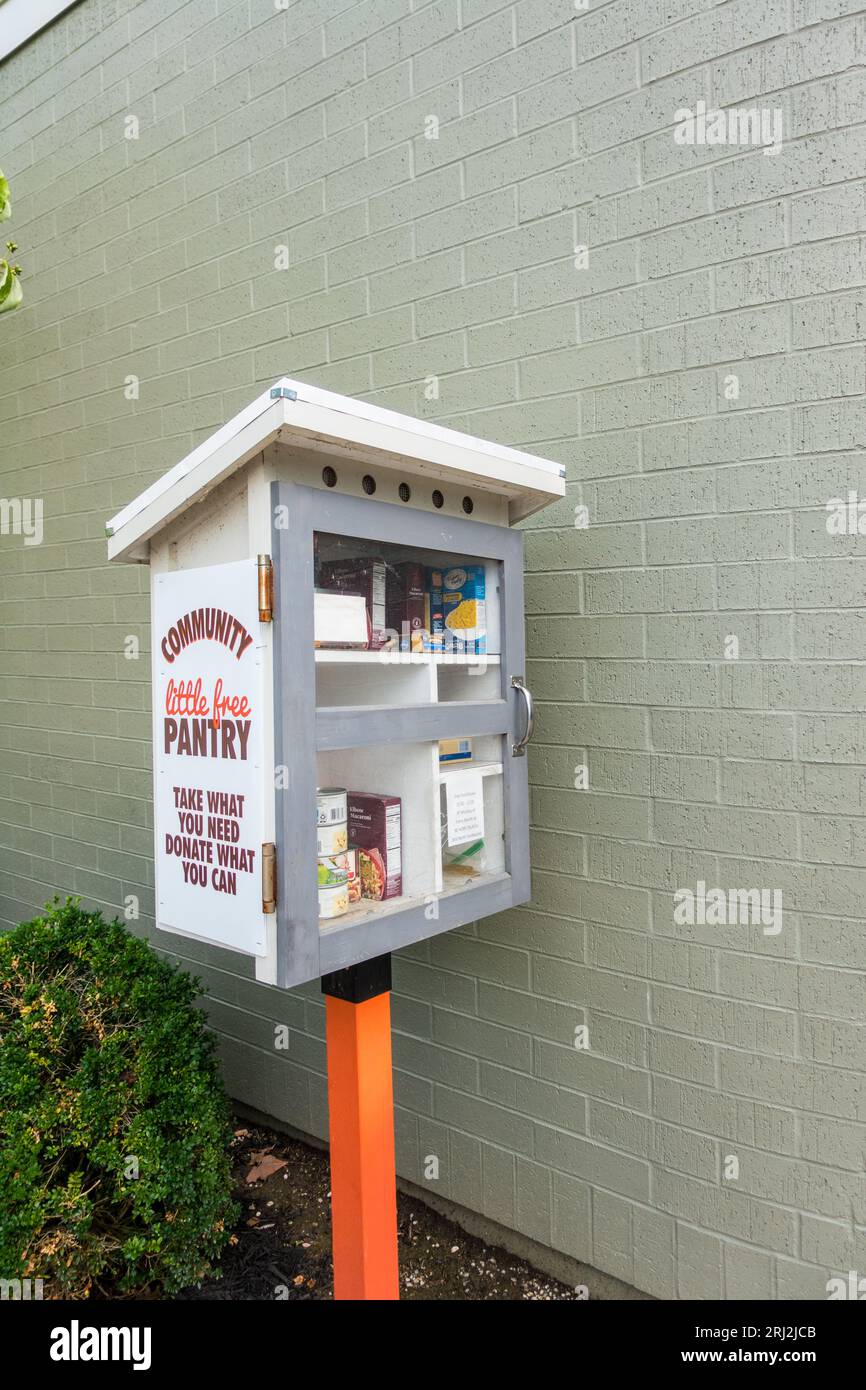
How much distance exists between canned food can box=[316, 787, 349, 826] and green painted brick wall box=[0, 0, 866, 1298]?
2.76 ft

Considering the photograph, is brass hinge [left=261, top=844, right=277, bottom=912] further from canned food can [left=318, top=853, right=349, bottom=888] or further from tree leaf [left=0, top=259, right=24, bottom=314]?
tree leaf [left=0, top=259, right=24, bottom=314]

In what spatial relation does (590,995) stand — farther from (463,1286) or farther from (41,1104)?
(41,1104)

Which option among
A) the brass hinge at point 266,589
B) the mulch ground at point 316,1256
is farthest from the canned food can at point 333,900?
the mulch ground at point 316,1256

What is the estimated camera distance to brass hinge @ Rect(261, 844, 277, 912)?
5.73 feet

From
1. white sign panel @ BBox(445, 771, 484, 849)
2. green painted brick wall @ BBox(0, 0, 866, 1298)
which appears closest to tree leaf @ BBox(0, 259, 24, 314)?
green painted brick wall @ BBox(0, 0, 866, 1298)

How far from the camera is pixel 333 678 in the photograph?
2.05 meters

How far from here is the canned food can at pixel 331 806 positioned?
6.33ft

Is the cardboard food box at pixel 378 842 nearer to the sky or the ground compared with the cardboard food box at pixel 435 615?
nearer to the ground

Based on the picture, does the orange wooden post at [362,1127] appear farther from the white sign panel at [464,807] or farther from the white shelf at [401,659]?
the white shelf at [401,659]

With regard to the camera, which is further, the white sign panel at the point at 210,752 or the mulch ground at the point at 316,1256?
the mulch ground at the point at 316,1256

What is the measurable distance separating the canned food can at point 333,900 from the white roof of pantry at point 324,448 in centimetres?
88

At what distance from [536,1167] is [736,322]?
95.2 inches

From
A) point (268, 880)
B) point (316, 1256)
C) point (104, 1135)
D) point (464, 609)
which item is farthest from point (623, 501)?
point (316, 1256)

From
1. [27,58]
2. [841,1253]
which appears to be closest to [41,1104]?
[841,1253]
